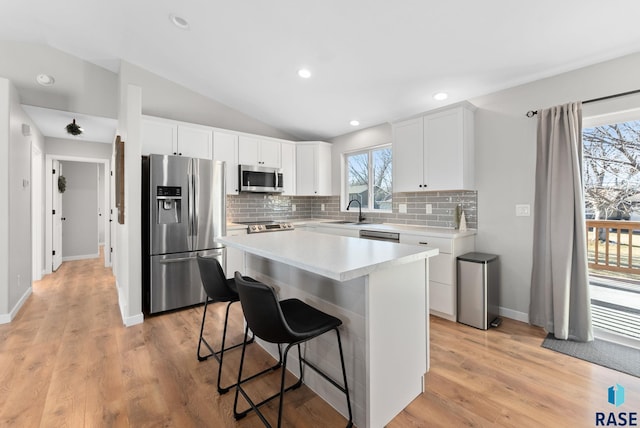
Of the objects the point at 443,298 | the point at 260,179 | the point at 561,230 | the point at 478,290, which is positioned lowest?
the point at 443,298

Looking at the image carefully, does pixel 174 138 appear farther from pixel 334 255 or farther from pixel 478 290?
pixel 478 290

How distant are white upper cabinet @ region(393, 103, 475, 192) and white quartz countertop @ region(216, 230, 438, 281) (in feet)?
5.32

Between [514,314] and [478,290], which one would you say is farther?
[514,314]

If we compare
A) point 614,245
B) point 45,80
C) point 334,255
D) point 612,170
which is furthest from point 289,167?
point 614,245

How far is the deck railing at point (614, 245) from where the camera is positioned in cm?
250

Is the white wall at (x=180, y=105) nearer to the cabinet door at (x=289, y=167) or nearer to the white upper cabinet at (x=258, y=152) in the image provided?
the white upper cabinet at (x=258, y=152)

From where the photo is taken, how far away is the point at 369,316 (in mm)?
1520

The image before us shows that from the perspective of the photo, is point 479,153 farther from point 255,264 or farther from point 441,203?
point 255,264

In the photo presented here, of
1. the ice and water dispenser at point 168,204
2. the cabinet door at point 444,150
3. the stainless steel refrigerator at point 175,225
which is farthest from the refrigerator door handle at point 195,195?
the cabinet door at point 444,150

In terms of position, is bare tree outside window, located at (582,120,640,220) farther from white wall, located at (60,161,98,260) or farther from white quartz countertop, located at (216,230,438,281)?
white wall, located at (60,161,98,260)

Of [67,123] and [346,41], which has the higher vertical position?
[346,41]

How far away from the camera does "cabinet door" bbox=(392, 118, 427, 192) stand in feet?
11.3

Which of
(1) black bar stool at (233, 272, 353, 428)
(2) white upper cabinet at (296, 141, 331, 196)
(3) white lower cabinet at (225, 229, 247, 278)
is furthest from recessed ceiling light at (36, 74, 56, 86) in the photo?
(1) black bar stool at (233, 272, 353, 428)

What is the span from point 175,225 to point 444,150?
3099mm
